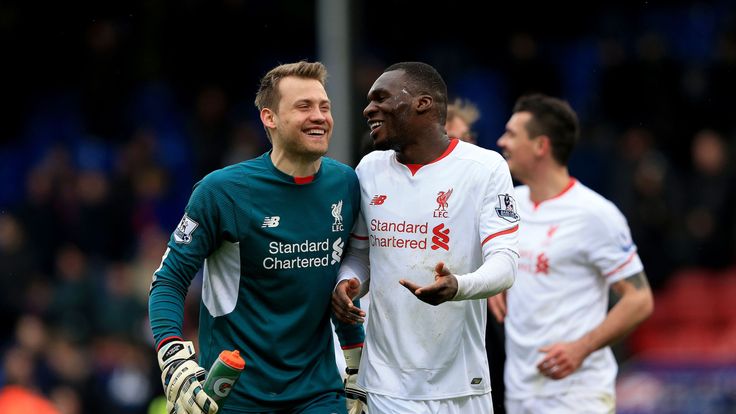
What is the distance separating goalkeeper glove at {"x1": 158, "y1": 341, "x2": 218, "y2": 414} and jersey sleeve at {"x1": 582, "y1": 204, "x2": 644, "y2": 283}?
2.67m

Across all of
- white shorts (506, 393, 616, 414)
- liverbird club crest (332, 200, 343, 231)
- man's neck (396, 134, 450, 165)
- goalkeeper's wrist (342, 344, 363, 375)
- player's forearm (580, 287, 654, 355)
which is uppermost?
man's neck (396, 134, 450, 165)

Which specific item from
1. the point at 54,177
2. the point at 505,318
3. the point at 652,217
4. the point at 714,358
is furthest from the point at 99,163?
the point at 505,318

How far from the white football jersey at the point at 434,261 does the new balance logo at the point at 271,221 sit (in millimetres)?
453

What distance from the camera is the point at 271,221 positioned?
5.82 m

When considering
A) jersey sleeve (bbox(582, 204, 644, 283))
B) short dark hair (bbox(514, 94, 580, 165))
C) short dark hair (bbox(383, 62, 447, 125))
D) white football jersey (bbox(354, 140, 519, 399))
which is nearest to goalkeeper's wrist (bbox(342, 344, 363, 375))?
white football jersey (bbox(354, 140, 519, 399))

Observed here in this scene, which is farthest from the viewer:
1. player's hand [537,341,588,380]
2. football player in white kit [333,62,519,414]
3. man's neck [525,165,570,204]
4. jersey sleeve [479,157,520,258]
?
man's neck [525,165,570,204]

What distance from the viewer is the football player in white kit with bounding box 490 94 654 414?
7242 mm

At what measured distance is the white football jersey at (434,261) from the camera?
570 cm

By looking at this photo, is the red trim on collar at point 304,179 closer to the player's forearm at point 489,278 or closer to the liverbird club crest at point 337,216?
the liverbird club crest at point 337,216

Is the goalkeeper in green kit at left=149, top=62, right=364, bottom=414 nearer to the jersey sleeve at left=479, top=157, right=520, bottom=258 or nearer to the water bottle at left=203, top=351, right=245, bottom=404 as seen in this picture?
the water bottle at left=203, top=351, right=245, bottom=404

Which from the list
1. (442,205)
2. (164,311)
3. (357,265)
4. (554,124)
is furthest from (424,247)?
(554,124)

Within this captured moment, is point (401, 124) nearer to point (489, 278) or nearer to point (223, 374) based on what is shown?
point (489, 278)

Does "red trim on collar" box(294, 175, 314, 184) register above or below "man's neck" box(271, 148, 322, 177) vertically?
below

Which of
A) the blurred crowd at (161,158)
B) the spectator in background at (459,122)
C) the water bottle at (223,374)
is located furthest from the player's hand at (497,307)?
the blurred crowd at (161,158)
